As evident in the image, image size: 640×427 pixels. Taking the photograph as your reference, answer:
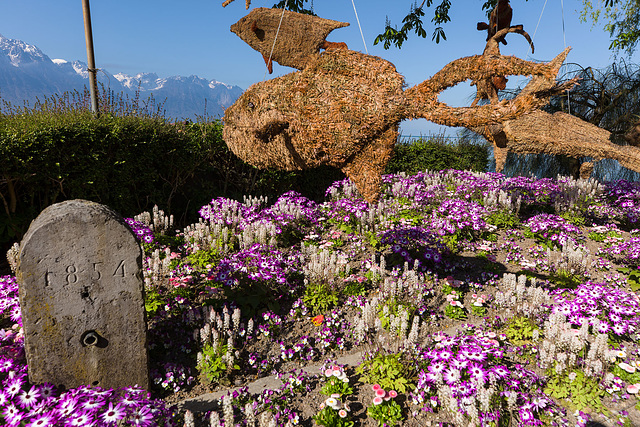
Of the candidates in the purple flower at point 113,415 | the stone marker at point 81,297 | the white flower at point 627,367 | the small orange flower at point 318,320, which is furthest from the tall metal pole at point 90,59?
the white flower at point 627,367

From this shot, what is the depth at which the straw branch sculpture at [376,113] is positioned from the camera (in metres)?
2.18

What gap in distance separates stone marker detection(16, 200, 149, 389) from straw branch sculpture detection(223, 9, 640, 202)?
1.42 metres

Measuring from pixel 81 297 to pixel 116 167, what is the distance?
350 centimetres

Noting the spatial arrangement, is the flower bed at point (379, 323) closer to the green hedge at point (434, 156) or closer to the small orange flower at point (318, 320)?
the small orange flower at point (318, 320)

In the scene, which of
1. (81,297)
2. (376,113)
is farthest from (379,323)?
(81,297)

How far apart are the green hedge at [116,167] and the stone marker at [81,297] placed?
2822mm

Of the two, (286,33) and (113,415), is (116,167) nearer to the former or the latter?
(286,33)

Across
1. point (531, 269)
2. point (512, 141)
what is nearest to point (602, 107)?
point (531, 269)

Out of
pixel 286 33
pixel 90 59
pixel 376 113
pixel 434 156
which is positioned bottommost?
pixel 376 113

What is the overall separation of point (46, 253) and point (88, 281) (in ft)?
1.14

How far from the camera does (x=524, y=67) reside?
2.09 meters

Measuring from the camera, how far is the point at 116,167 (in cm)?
566

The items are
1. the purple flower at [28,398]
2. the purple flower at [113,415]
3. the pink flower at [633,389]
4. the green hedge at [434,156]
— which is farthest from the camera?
the green hedge at [434,156]

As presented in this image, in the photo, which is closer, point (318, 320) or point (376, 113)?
point (376, 113)
